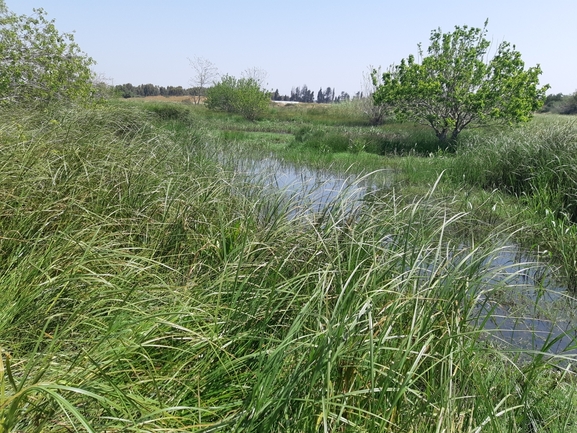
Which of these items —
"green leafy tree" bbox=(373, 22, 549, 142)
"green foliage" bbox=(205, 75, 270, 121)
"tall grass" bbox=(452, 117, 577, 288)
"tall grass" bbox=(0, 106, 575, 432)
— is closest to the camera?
"tall grass" bbox=(0, 106, 575, 432)

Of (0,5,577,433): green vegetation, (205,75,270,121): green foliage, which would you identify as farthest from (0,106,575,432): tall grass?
(205,75,270,121): green foliage

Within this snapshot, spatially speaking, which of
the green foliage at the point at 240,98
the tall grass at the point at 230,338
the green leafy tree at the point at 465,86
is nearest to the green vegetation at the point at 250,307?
the tall grass at the point at 230,338

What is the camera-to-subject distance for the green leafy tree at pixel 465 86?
1105 cm

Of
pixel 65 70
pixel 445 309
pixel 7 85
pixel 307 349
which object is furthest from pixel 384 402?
pixel 65 70

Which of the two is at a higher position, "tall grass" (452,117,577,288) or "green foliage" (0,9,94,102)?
"green foliage" (0,9,94,102)

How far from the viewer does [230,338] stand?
1.65 metres

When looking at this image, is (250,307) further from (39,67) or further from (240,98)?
(240,98)

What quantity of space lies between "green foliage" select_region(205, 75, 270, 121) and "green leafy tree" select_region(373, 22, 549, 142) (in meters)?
13.4

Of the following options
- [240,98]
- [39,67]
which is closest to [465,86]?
[39,67]

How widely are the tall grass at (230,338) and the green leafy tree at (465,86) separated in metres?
Result: 9.82

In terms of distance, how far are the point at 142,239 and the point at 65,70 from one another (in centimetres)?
551

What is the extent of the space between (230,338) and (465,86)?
11.5m

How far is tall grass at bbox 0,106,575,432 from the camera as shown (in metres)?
1.27

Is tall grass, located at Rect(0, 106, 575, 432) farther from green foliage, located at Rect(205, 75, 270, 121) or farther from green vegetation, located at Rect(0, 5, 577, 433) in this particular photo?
green foliage, located at Rect(205, 75, 270, 121)
